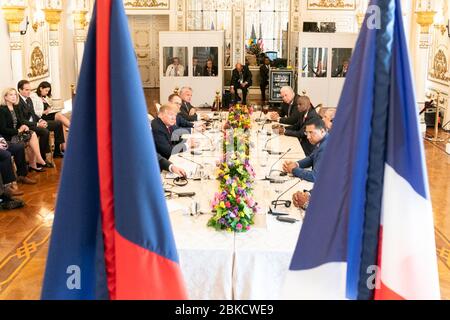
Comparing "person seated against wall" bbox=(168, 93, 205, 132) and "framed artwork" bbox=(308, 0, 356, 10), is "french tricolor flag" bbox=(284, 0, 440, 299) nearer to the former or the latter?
"person seated against wall" bbox=(168, 93, 205, 132)

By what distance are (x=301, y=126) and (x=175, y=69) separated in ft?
26.1

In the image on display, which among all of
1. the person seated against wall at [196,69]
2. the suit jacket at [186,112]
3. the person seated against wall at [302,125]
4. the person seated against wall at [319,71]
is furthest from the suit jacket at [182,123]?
the person seated against wall at [319,71]

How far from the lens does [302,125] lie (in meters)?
8.62

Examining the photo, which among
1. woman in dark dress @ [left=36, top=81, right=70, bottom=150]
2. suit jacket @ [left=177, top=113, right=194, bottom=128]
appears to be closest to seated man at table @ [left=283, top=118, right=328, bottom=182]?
suit jacket @ [left=177, top=113, right=194, bottom=128]

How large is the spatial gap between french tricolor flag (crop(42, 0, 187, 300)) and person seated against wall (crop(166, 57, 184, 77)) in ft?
47.6

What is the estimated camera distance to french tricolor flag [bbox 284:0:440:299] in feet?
5.26

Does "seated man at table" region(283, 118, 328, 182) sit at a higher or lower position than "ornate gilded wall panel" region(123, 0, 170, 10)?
lower

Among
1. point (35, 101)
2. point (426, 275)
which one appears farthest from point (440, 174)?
point (426, 275)

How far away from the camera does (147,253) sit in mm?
1613

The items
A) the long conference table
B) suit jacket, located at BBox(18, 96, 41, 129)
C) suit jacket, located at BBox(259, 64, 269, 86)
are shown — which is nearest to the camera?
the long conference table

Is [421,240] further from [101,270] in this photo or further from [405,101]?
[101,270]

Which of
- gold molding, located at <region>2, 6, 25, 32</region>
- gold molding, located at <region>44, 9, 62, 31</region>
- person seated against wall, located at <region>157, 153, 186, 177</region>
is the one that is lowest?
person seated against wall, located at <region>157, 153, 186, 177</region>

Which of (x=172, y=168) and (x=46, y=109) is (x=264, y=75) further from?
(x=172, y=168)
